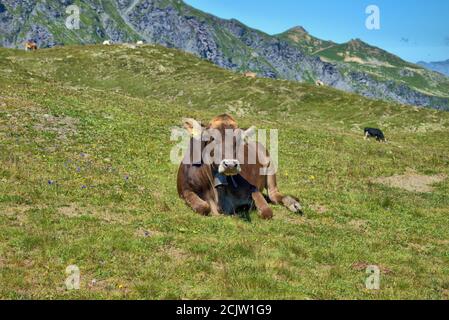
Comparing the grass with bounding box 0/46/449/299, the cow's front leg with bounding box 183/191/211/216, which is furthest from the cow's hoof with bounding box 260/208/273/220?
the cow's front leg with bounding box 183/191/211/216

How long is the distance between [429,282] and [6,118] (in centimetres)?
2310

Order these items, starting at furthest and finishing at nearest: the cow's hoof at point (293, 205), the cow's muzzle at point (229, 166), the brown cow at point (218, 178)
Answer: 1. the cow's hoof at point (293, 205)
2. the brown cow at point (218, 178)
3. the cow's muzzle at point (229, 166)

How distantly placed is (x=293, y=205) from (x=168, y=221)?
16.9ft

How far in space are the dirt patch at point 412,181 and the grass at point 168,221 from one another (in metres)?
0.65

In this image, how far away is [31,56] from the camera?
8169 centimetres

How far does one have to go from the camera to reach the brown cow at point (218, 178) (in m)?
14.8

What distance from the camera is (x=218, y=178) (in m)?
14.9

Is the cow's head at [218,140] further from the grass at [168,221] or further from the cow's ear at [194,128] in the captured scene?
the grass at [168,221]

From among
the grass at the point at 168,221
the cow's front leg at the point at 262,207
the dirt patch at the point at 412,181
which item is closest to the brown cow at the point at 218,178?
the cow's front leg at the point at 262,207

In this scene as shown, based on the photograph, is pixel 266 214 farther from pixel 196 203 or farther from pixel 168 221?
pixel 168 221

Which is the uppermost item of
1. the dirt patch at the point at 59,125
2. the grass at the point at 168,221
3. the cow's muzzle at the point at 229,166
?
the dirt patch at the point at 59,125

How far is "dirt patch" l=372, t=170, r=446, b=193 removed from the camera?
24.6m

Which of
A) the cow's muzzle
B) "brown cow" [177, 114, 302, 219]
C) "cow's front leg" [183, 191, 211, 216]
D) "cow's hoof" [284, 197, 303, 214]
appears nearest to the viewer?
the cow's muzzle

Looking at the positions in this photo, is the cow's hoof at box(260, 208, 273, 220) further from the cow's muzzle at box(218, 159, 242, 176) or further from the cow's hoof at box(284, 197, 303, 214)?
the cow's muzzle at box(218, 159, 242, 176)
